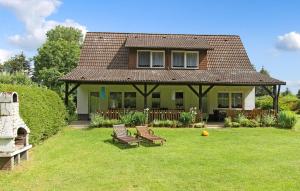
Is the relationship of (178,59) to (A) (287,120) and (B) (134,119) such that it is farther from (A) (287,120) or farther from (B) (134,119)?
(A) (287,120)

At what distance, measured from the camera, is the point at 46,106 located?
52.5 ft

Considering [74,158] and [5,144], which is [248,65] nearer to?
[74,158]

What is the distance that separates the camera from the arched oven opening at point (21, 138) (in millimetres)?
11336

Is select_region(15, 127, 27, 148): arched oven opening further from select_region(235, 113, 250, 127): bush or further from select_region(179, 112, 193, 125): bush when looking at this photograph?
select_region(235, 113, 250, 127): bush

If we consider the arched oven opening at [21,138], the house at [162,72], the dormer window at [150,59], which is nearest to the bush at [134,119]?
the house at [162,72]

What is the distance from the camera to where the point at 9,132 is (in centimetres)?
1022

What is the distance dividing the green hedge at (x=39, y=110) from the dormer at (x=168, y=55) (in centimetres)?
857

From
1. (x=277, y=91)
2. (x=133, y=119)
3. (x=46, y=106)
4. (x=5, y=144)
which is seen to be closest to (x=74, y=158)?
(x=5, y=144)

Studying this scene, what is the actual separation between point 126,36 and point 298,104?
23.2m

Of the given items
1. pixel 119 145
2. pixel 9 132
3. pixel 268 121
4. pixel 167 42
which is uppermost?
pixel 167 42

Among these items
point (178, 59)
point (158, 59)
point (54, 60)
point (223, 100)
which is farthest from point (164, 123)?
point (54, 60)

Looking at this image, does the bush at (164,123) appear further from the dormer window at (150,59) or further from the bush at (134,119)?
the dormer window at (150,59)

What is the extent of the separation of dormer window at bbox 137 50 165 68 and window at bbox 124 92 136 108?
2220 millimetres

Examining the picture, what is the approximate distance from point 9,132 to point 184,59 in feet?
59.9
